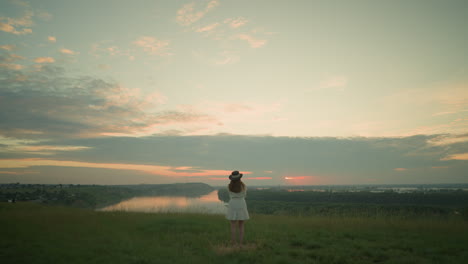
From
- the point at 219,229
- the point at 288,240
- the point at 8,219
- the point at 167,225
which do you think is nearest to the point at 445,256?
the point at 288,240

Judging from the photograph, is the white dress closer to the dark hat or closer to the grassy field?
the dark hat

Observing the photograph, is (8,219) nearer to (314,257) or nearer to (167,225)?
(167,225)

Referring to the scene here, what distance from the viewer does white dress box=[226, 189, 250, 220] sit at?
1019 centimetres

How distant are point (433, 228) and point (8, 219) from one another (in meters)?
24.3

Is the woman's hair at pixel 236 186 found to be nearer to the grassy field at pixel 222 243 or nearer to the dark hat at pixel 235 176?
the dark hat at pixel 235 176

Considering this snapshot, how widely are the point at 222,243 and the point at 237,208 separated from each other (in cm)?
170

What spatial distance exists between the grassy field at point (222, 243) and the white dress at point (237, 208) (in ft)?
3.61

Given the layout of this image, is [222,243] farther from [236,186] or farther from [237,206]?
[236,186]

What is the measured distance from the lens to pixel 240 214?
33.4ft

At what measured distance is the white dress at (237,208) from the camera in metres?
10.2

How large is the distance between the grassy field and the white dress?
1099 millimetres

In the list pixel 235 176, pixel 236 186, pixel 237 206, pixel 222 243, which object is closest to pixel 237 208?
pixel 237 206

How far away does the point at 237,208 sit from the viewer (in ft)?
33.8

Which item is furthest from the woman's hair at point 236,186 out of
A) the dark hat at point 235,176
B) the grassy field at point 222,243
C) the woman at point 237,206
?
the grassy field at point 222,243
